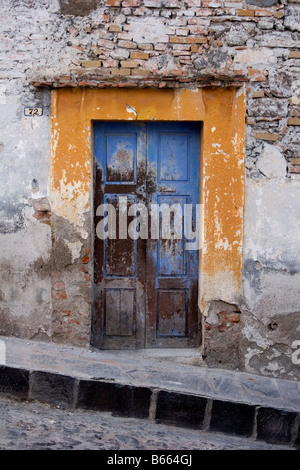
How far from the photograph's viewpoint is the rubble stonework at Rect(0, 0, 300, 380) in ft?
17.5

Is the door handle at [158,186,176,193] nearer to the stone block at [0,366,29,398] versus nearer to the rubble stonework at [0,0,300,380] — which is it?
the rubble stonework at [0,0,300,380]

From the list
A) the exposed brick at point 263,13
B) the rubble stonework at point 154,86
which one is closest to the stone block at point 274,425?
the rubble stonework at point 154,86

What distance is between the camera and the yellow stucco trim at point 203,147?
5355 millimetres

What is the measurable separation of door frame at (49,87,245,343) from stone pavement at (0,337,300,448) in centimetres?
70

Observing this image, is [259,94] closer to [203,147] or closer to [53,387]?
[203,147]

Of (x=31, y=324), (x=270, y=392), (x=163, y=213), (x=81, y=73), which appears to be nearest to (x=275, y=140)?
(x=163, y=213)

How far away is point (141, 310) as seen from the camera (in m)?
5.72

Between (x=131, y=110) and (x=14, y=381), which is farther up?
(x=131, y=110)

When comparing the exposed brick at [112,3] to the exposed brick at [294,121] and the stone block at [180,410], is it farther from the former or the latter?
the stone block at [180,410]

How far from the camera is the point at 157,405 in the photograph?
180 inches

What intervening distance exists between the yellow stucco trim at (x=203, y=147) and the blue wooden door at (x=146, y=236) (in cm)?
24

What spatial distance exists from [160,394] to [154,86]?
9.15 ft

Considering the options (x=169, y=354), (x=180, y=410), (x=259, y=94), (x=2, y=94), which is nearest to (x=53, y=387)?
(x=180, y=410)
